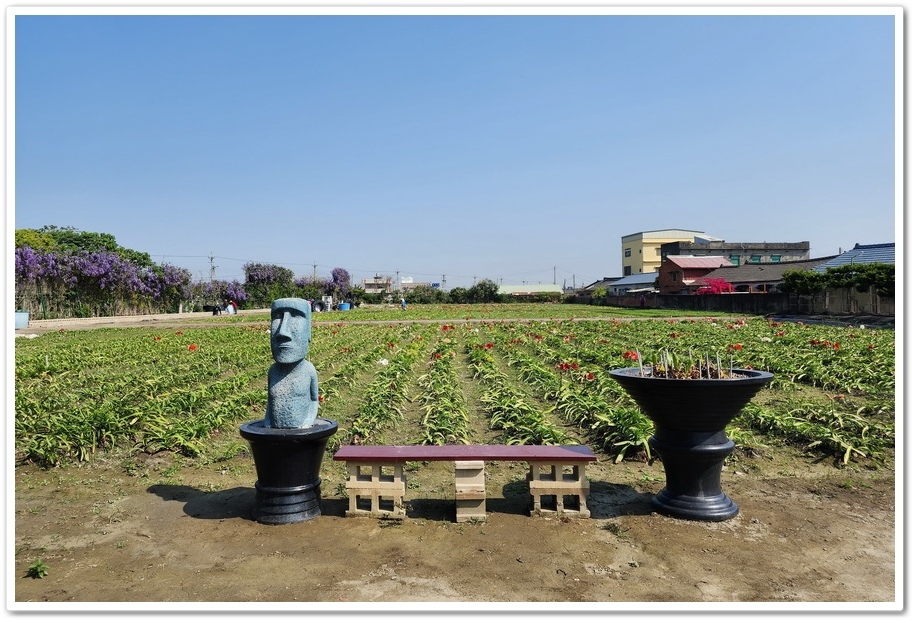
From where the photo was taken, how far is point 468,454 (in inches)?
202

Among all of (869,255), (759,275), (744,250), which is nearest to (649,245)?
(744,250)

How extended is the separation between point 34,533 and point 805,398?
31.5 feet

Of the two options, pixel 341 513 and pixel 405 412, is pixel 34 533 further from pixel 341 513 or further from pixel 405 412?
pixel 405 412

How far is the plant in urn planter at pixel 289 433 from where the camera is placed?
5.06 meters

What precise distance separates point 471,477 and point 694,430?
71.6 inches

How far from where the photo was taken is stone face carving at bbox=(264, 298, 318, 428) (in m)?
5.28

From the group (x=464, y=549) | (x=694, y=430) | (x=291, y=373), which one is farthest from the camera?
(x=291, y=373)

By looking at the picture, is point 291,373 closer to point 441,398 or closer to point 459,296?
point 441,398

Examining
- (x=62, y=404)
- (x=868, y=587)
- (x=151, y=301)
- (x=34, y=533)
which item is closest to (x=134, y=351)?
(x=62, y=404)

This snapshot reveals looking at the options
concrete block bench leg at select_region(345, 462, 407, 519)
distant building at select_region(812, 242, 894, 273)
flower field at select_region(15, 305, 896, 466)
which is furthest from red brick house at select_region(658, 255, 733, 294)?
concrete block bench leg at select_region(345, 462, 407, 519)

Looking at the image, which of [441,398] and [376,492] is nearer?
[376,492]

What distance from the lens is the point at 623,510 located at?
5.32 m

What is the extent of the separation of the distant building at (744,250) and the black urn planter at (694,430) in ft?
237

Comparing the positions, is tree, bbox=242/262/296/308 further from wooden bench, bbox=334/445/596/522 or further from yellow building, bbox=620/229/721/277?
wooden bench, bbox=334/445/596/522
